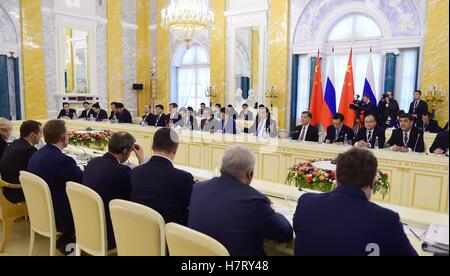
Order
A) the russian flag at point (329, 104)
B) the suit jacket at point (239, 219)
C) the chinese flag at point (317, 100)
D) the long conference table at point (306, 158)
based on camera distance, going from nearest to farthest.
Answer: the suit jacket at point (239, 219) → the long conference table at point (306, 158) → the russian flag at point (329, 104) → the chinese flag at point (317, 100)

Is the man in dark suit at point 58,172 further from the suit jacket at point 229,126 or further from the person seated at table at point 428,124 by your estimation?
the person seated at table at point 428,124

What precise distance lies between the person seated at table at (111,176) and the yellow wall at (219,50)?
9.32 meters

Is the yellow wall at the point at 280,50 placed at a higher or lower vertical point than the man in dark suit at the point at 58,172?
higher

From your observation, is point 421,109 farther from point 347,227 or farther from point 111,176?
point 347,227

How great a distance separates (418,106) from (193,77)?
781cm

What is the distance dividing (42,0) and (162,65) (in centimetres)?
429

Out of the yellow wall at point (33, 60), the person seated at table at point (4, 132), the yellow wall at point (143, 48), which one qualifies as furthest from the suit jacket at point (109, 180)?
the yellow wall at point (143, 48)

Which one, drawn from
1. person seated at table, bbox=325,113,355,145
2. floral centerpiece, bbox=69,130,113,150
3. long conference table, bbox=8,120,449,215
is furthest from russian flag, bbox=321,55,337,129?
floral centerpiece, bbox=69,130,113,150

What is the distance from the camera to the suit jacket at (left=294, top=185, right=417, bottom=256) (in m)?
1.64

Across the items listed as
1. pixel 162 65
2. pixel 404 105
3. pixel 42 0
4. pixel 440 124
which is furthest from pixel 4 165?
pixel 162 65

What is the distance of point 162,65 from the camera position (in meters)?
14.2

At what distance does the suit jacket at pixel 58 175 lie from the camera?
338 centimetres

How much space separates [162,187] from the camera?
2662 mm
